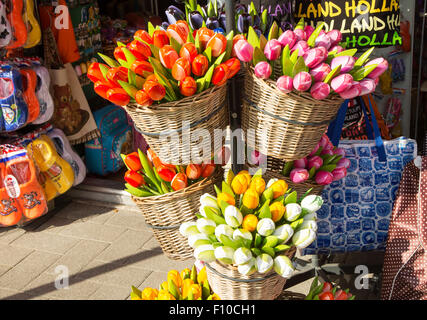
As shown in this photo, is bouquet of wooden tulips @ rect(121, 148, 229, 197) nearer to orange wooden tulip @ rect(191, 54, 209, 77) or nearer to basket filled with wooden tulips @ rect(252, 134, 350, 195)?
basket filled with wooden tulips @ rect(252, 134, 350, 195)

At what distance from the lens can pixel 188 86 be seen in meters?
1.52

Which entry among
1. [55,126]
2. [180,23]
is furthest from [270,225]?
[55,126]

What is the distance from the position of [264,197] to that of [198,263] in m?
0.53

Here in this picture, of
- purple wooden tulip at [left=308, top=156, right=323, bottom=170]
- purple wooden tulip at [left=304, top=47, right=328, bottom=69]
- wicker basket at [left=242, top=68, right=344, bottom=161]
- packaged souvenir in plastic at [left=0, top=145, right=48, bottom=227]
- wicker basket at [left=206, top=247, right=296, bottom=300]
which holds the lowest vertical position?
packaged souvenir in plastic at [left=0, top=145, right=48, bottom=227]

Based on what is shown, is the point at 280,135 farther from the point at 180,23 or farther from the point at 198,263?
the point at 198,263

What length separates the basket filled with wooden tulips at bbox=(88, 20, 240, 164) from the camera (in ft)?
5.02

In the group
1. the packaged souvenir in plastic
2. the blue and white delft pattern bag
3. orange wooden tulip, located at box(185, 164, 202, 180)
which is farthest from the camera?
the packaged souvenir in plastic

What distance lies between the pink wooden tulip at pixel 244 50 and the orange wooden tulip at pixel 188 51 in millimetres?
139

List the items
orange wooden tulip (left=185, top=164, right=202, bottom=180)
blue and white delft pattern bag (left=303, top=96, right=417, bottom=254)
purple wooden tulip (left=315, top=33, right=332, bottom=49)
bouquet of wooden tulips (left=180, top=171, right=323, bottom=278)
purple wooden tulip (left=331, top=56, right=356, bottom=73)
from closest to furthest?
1. bouquet of wooden tulips (left=180, top=171, right=323, bottom=278)
2. purple wooden tulip (left=331, top=56, right=356, bottom=73)
3. purple wooden tulip (left=315, top=33, right=332, bottom=49)
4. orange wooden tulip (left=185, top=164, right=202, bottom=180)
5. blue and white delft pattern bag (left=303, top=96, right=417, bottom=254)

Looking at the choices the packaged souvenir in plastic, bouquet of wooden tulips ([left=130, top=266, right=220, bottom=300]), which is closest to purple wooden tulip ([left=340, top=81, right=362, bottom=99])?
bouquet of wooden tulips ([left=130, top=266, right=220, bottom=300])

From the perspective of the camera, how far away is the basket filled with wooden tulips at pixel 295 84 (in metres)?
1.54

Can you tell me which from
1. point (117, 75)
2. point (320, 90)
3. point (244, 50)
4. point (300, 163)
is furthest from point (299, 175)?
point (117, 75)

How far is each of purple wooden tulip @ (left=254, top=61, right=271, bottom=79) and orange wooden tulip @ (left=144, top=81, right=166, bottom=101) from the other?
305mm

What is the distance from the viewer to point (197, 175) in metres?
1.80
